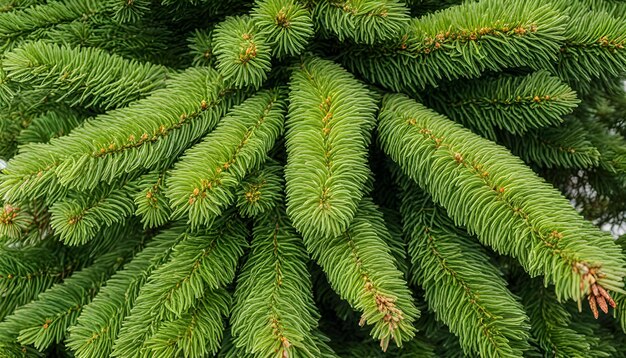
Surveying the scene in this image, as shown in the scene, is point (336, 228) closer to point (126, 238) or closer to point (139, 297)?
point (139, 297)

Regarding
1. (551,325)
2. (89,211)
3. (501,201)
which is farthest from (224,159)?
(551,325)

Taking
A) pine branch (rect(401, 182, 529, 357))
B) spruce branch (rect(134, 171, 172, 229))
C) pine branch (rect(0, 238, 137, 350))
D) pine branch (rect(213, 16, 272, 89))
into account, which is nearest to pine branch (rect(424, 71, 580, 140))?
pine branch (rect(401, 182, 529, 357))

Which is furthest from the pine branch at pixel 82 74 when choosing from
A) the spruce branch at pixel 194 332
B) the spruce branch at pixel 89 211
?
the spruce branch at pixel 194 332

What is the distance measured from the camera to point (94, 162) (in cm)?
57

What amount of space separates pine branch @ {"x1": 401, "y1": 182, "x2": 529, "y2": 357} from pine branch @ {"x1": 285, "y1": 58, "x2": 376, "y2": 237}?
4.3 inches

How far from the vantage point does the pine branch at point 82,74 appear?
619 mm

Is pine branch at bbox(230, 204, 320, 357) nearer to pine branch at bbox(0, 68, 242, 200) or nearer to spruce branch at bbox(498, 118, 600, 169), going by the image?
pine branch at bbox(0, 68, 242, 200)

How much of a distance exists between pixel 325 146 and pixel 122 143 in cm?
20

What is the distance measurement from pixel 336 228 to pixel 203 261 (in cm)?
16

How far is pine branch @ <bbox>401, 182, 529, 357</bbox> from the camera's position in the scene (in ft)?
1.88

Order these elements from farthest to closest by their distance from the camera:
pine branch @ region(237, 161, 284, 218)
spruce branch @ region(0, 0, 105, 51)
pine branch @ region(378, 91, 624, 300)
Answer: spruce branch @ region(0, 0, 105, 51), pine branch @ region(237, 161, 284, 218), pine branch @ region(378, 91, 624, 300)

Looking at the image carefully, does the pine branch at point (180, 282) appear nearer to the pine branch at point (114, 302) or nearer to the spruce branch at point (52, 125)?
the pine branch at point (114, 302)

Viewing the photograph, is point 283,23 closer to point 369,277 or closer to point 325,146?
point 325,146

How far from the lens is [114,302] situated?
0.64 meters
